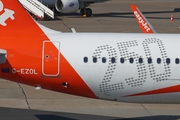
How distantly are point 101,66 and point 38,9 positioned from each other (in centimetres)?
2678

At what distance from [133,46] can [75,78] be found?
6.57 ft

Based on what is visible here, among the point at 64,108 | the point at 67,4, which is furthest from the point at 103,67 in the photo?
the point at 67,4

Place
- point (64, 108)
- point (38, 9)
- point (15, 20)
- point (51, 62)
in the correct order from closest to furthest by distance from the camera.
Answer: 1. point (51, 62)
2. point (15, 20)
3. point (64, 108)
4. point (38, 9)

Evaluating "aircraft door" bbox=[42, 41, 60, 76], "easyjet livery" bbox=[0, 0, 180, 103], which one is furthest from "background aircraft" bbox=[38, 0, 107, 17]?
"aircraft door" bbox=[42, 41, 60, 76]

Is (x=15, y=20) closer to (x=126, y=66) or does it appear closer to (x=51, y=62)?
(x=51, y=62)

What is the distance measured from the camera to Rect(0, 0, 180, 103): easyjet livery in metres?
16.5

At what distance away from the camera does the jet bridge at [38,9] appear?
140 ft

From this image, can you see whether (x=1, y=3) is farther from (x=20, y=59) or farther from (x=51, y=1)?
(x=51, y=1)

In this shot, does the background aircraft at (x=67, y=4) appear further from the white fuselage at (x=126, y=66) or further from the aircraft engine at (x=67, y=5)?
the white fuselage at (x=126, y=66)

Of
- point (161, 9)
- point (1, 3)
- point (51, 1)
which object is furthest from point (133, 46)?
point (161, 9)

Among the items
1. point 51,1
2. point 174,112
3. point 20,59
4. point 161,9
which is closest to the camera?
point 20,59

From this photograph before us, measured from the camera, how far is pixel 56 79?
54.3ft

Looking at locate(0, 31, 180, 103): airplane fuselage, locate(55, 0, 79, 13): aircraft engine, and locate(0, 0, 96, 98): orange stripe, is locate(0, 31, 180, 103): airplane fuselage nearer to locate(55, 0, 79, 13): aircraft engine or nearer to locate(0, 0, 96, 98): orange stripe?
locate(0, 0, 96, 98): orange stripe

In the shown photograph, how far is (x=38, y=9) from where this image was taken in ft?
140
